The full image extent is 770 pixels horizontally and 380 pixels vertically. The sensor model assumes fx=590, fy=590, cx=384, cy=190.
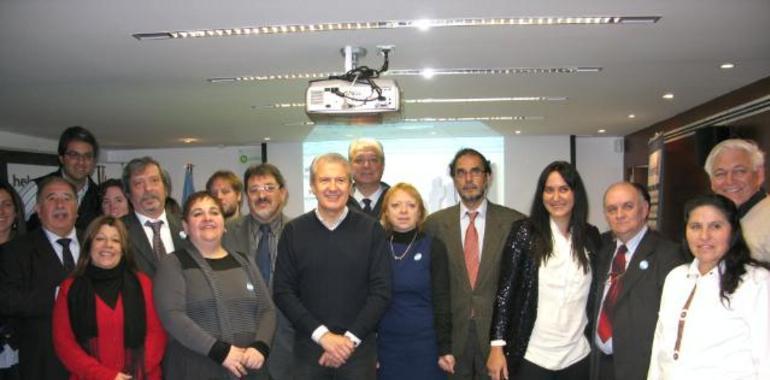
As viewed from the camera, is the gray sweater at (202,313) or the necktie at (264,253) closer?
the gray sweater at (202,313)

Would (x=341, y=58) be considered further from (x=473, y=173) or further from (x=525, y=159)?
(x=525, y=159)

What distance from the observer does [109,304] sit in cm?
267

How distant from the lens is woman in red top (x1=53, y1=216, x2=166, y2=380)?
8.59ft

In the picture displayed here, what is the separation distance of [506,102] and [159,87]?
3.60m

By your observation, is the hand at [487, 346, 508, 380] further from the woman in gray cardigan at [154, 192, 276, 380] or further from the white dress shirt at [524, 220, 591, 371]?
the woman in gray cardigan at [154, 192, 276, 380]

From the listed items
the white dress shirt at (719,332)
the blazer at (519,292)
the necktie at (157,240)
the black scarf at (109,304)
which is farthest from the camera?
the necktie at (157,240)

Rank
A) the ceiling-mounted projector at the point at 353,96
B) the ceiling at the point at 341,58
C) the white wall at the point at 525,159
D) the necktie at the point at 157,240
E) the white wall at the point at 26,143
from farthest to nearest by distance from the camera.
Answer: the white wall at the point at 525,159, the white wall at the point at 26,143, the ceiling-mounted projector at the point at 353,96, the ceiling at the point at 341,58, the necktie at the point at 157,240

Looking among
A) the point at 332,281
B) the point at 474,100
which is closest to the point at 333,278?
the point at 332,281

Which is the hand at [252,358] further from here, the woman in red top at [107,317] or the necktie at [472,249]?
the necktie at [472,249]

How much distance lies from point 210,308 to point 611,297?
180 centimetres

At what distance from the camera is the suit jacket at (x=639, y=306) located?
256 centimetres

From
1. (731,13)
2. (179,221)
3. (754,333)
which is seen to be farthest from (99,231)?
(731,13)

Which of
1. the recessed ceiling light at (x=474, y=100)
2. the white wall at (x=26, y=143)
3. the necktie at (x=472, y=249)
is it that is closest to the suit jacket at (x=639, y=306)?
the necktie at (x=472, y=249)

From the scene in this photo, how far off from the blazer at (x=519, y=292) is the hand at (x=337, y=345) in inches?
30.1
